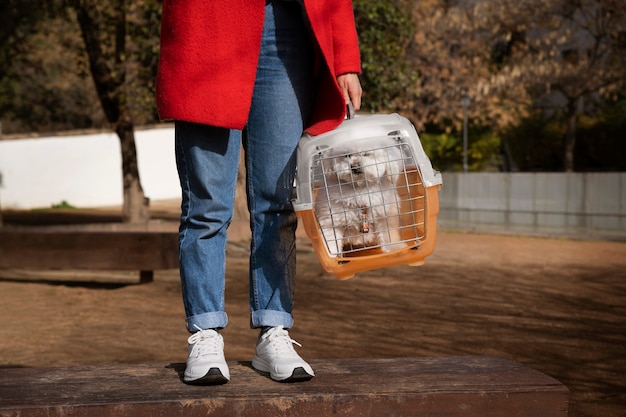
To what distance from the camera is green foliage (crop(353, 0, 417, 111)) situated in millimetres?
14688

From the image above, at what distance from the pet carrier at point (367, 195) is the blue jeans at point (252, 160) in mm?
117

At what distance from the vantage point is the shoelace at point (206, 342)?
9.82 ft

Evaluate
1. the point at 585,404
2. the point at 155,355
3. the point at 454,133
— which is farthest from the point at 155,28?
the point at 454,133

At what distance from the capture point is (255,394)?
8.97ft

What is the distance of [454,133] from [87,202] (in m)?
12.5

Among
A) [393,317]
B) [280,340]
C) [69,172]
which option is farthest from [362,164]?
[69,172]

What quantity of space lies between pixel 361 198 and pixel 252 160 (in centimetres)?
39

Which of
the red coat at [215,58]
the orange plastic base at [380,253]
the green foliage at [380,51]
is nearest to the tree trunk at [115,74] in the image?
the green foliage at [380,51]

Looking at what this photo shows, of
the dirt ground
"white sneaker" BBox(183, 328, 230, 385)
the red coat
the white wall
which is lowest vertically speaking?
the white wall

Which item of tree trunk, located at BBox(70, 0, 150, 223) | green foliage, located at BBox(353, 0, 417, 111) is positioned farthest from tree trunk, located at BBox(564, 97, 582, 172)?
tree trunk, located at BBox(70, 0, 150, 223)

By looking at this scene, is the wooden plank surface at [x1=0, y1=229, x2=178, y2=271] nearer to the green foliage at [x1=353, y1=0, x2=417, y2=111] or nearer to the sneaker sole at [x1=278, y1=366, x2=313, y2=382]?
the green foliage at [x1=353, y1=0, x2=417, y2=111]

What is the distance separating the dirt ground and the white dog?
1.92m

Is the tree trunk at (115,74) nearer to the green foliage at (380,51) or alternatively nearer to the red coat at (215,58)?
the green foliage at (380,51)

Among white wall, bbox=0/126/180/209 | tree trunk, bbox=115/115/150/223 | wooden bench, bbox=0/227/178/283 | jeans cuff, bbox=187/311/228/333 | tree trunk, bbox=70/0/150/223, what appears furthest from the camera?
white wall, bbox=0/126/180/209
